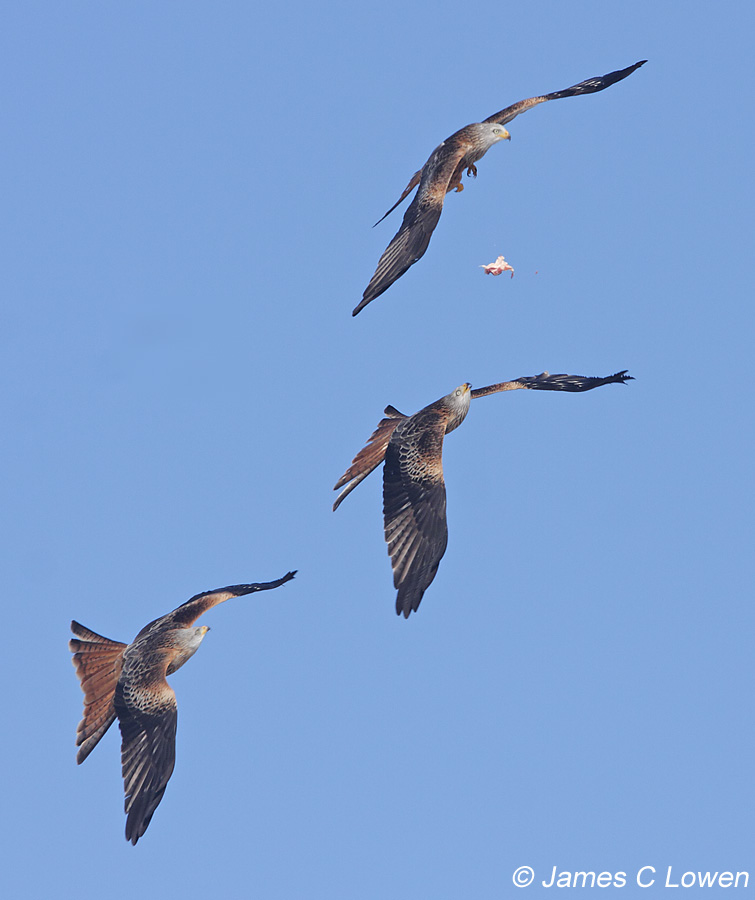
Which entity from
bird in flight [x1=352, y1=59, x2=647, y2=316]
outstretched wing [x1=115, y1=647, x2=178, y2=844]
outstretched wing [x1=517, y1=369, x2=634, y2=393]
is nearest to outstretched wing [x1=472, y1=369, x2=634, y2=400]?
outstretched wing [x1=517, y1=369, x2=634, y2=393]

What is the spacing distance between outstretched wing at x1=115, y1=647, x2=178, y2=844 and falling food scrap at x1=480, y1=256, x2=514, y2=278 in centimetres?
851

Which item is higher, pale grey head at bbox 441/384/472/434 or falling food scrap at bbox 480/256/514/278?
falling food scrap at bbox 480/256/514/278

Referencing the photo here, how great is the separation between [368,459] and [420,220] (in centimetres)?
403

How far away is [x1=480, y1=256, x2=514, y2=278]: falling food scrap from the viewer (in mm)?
30906

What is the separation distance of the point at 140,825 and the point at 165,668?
127 inches

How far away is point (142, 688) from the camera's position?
2766cm

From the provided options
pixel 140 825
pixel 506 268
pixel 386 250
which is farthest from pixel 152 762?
pixel 506 268

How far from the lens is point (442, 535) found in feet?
88.8

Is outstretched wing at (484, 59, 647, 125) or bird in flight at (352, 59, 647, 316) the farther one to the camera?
outstretched wing at (484, 59, 647, 125)

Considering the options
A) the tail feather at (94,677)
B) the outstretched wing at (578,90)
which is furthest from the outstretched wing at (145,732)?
the outstretched wing at (578,90)

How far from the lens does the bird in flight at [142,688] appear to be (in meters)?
26.2

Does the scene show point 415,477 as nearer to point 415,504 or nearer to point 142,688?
point 415,504

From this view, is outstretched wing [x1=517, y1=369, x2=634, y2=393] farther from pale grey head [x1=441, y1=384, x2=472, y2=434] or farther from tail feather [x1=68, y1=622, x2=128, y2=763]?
tail feather [x1=68, y1=622, x2=128, y2=763]

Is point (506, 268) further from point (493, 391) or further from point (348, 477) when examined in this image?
point (348, 477)
